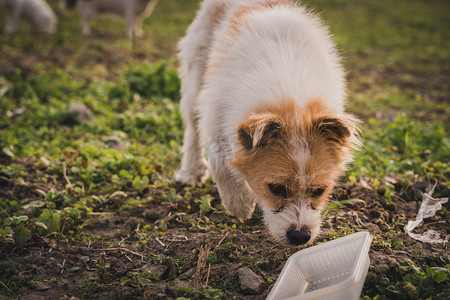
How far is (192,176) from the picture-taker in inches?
157

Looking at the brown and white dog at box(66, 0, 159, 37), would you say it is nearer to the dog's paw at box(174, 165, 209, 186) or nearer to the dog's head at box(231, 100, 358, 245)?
the dog's paw at box(174, 165, 209, 186)

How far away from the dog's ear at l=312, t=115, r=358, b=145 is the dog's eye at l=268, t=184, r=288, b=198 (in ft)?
1.42

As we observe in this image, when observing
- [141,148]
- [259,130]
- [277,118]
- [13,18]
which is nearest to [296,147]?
[277,118]

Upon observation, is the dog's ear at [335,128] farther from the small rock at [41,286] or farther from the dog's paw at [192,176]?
the small rock at [41,286]

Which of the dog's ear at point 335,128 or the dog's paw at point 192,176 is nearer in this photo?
the dog's ear at point 335,128

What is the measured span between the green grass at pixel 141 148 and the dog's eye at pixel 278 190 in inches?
16.7

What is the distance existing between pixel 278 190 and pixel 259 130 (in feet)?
1.82

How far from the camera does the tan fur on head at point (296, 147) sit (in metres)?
2.61

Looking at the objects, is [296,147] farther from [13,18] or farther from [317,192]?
[13,18]

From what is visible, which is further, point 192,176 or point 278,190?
point 192,176

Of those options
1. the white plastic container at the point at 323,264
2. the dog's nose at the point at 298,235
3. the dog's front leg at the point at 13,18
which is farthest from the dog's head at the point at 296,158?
the dog's front leg at the point at 13,18

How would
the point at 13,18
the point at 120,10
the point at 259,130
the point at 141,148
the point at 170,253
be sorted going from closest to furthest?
the point at 259,130, the point at 170,253, the point at 141,148, the point at 13,18, the point at 120,10

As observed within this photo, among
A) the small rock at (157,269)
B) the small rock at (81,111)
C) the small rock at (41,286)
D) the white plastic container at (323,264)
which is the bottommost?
the small rock at (81,111)

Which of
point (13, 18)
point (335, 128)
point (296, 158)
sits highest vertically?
point (335, 128)
